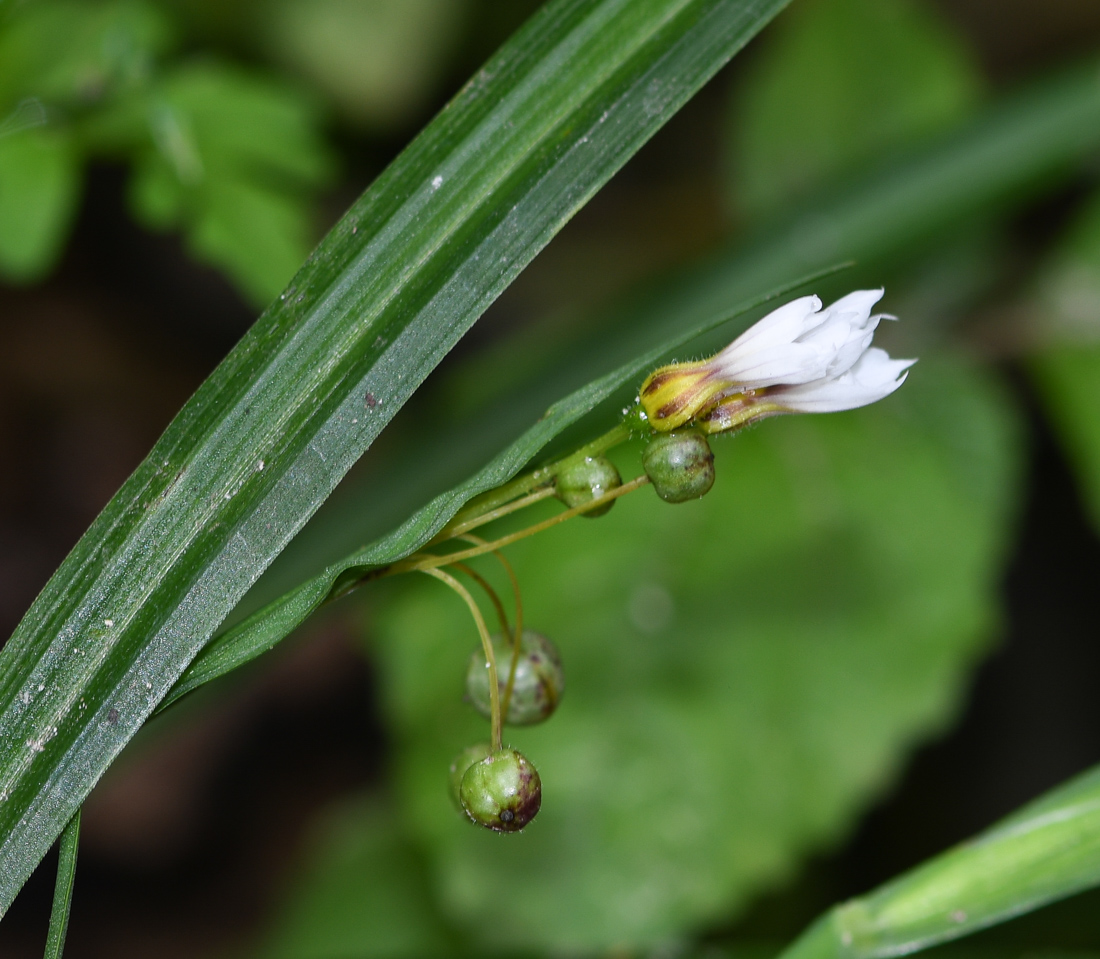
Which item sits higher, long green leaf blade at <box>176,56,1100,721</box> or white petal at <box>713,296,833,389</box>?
long green leaf blade at <box>176,56,1100,721</box>

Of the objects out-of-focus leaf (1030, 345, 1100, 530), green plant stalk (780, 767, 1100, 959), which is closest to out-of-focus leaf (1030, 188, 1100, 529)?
out-of-focus leaf (1030, 345, 1100, 530)

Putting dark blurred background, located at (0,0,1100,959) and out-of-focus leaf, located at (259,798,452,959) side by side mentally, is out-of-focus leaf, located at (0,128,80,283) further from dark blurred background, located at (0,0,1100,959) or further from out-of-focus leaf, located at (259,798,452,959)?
out-of-focus leaf, located at (259,798,452,959)

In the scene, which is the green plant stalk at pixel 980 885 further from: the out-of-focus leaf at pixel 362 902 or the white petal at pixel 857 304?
the out-of-focus leaf at pixel 362 902

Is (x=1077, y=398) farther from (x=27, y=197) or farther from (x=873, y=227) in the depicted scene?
(x=27, y=197)

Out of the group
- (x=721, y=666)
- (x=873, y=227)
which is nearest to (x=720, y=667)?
(x=721, y=666)

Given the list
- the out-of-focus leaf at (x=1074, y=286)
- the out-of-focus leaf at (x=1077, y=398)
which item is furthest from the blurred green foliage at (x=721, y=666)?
the out-of-focus leaf at (x=1074, y=286)

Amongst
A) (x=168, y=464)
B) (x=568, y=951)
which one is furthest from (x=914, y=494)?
(x=168, y=464)
